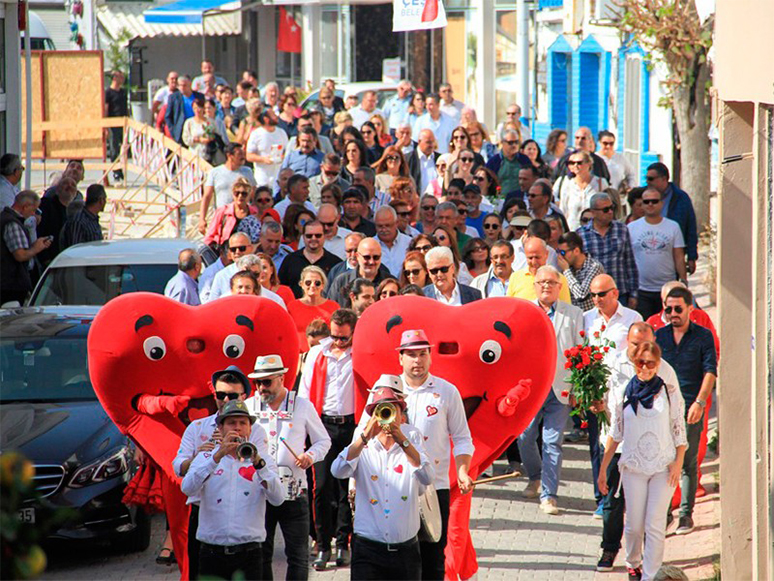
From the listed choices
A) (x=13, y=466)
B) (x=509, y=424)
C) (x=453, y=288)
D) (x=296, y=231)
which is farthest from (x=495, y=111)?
(x=13, y=466)

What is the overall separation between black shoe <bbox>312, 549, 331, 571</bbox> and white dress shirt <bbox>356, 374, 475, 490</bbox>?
1855 mm

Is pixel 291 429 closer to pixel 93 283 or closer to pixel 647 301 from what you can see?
pixel 93 283

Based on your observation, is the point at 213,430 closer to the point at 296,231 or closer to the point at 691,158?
the point at 296,231

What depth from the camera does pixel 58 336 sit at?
10.1m

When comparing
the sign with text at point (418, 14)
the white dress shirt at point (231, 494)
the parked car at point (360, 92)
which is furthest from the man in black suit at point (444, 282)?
the parked car at point (360, 92)

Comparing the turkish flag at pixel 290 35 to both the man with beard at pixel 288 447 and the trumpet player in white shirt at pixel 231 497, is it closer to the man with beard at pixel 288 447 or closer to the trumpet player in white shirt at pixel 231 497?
the man with beard at pixel 288 447

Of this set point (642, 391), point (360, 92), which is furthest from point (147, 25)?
point (642, 391)

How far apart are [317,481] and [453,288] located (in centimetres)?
202

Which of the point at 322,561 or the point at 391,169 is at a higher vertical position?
the point at 391,169

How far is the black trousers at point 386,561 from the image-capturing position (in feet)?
23.5

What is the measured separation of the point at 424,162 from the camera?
17.7 m

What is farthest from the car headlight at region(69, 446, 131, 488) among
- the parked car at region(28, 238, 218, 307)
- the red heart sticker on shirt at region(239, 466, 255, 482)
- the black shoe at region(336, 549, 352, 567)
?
the parked car at region(28, 238, 218, 307)

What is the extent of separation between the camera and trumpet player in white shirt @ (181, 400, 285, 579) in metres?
7.09

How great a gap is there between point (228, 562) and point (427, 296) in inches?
150
